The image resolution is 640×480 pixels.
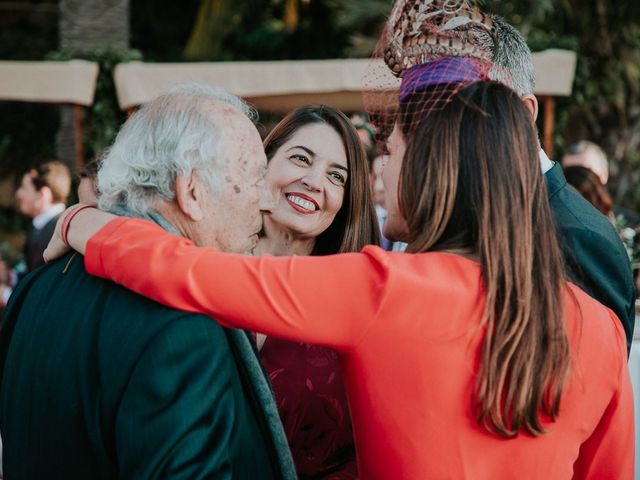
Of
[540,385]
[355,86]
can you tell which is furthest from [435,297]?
[355,86]

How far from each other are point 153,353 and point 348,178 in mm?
1617

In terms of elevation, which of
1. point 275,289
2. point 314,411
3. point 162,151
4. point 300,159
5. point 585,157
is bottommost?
point 585,157

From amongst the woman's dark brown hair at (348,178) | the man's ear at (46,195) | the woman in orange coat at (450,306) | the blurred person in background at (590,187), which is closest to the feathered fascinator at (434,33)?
→ the woman's dark brown hair at (348,178)

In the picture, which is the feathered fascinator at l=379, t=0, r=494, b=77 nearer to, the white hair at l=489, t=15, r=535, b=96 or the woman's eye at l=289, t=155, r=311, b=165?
the white hair at l=489, t=15, r=535, b=96

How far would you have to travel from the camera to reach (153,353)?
1719 mm

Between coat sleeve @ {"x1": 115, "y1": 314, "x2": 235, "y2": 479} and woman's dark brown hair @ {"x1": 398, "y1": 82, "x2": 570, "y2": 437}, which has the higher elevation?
woman's dark brown hair @ {"x1": 398, "y1": 82, "x2": 570, "y2": 437}

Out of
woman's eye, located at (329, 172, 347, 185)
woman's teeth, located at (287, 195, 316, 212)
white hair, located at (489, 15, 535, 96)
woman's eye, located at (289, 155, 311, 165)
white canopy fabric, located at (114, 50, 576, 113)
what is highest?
white hair, located at (489, 15, 535, 96)

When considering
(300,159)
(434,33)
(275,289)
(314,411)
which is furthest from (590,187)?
(275,289)

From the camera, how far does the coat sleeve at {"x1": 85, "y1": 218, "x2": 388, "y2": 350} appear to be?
1732 mm

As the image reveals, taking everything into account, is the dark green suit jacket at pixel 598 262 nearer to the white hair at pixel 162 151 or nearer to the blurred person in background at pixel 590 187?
the white hair at pixel 162 151

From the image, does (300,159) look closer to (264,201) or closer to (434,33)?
(434,33)

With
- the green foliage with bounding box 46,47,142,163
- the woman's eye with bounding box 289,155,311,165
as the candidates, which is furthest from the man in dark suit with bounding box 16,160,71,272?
the woman's eye with bounding box 289,155,311,165

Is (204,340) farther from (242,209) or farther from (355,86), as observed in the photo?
(355,86)

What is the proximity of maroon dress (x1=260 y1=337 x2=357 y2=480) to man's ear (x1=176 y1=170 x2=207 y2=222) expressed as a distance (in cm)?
89
